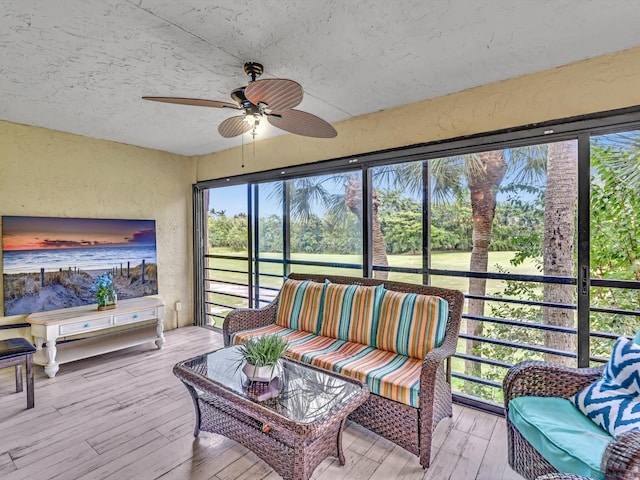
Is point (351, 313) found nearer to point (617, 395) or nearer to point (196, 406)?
point (196, 406)

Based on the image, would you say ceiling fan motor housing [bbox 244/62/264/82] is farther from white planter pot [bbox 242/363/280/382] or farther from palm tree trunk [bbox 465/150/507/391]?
palm tree trunk [bbox 465/150/507/391]

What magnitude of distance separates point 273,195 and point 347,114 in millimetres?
1516

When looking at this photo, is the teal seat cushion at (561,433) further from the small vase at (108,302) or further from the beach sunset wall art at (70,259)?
the beach sunset wall art at (70,259)

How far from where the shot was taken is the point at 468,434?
89.1 inches

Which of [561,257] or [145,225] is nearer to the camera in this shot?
[561,257]

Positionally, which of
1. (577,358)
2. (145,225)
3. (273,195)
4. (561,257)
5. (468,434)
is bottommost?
(468,434)

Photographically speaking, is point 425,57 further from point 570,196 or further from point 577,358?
point 577,358

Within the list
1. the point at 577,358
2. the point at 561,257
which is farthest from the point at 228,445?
the point at 561,257

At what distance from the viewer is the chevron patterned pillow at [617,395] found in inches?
55.7

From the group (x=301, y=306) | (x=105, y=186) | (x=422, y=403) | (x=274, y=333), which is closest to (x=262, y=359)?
(x=422, y=403)

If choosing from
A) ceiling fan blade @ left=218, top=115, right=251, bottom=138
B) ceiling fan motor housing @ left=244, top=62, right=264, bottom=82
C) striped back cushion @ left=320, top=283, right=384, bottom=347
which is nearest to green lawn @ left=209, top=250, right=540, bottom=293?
striped back cushion @ left=320, top=283, right=384, bottom=347

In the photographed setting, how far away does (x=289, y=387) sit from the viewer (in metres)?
1.93

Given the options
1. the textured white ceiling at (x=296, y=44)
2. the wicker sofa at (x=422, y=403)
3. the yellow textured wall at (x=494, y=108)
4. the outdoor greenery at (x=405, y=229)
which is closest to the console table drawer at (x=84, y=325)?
the outdoor greenery at (x=405, y=229)

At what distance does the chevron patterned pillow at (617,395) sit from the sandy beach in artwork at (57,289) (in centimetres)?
457
